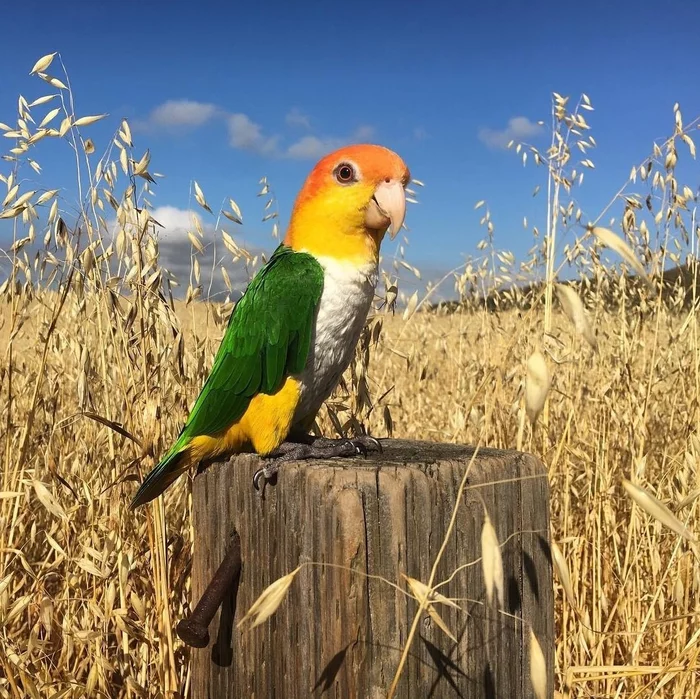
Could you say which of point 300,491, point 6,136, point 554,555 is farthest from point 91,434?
point 554,555

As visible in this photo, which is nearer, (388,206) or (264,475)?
(264,475)

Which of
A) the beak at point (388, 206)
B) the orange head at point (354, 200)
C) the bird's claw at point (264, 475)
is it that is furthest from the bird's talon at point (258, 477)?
the beak at point (388, 206)

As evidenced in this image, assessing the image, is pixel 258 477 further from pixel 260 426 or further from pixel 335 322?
pixel 335 322

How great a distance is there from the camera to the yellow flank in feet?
6.46

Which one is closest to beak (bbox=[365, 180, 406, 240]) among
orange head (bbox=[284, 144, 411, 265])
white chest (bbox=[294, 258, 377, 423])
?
orange head (bbox=[284, 144, 411, 265])

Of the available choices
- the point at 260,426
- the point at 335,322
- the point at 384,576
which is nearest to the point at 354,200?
the point at 335,322

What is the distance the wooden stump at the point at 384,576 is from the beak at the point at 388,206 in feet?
2.77

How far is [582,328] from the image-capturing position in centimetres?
112

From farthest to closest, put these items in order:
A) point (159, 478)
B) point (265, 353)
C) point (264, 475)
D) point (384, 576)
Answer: point (265, 353)
point (159, 478)
point (264, 475)
point (384, 576)

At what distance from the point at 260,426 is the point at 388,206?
0.84 m

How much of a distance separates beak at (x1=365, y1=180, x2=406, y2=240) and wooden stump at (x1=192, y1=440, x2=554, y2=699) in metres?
0.84

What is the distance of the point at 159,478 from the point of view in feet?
6.12

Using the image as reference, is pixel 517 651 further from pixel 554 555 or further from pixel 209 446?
pixel 209 446

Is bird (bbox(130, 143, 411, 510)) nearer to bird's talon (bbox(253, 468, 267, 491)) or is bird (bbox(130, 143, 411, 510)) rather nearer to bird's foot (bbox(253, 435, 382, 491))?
bird's foot (bbox(253, 435, 382, 491))
